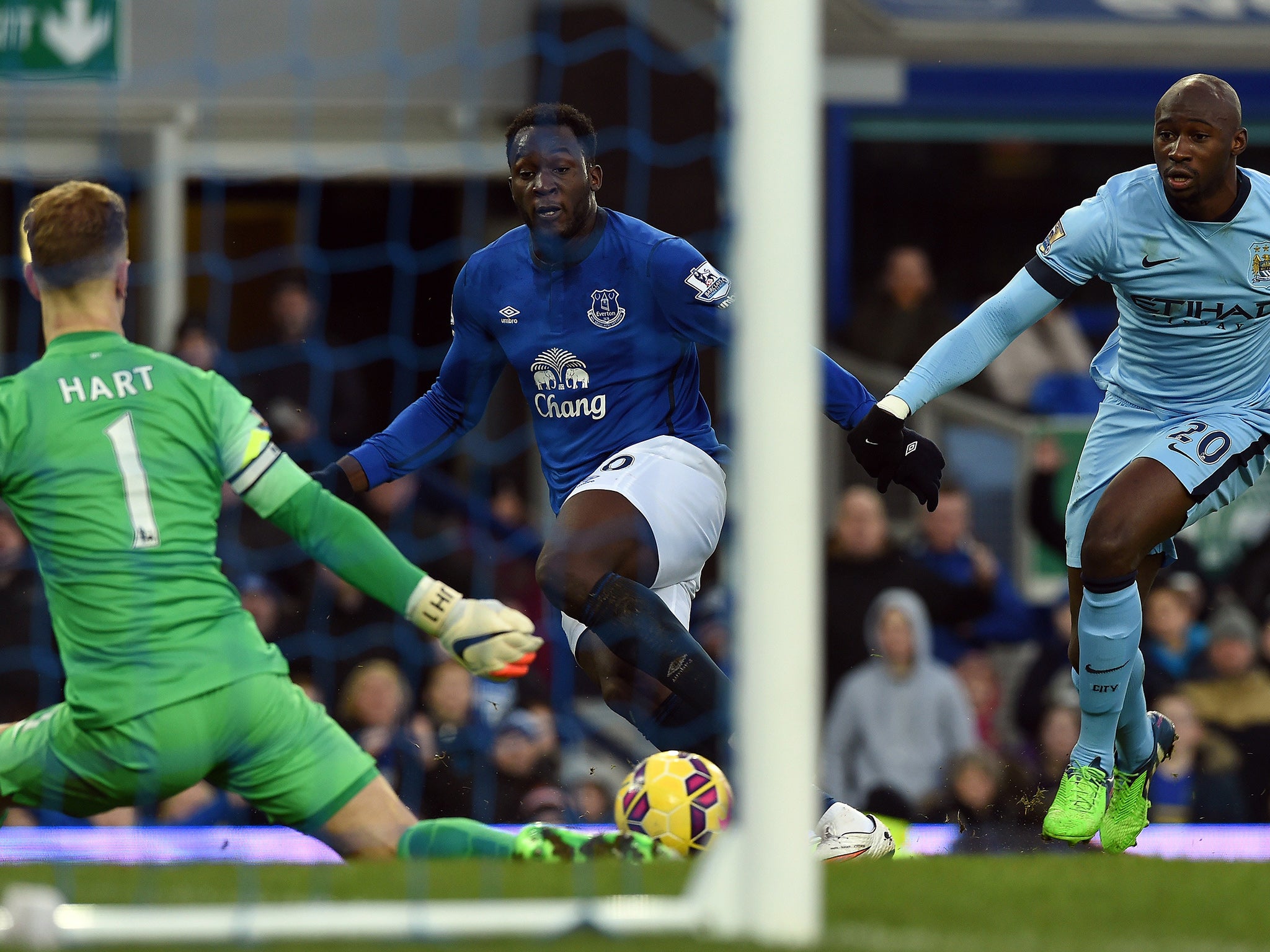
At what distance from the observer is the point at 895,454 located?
5.07 m

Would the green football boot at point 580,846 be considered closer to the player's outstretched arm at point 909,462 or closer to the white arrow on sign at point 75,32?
the player's outstretched arm at point 909,462

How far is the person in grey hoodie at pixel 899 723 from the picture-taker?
8.48 metres

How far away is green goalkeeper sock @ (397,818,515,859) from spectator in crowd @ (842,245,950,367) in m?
5.71

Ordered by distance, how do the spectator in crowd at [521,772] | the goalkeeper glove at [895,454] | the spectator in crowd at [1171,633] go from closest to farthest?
1. the goalkeeper glove at [895,454]
2. the spectator in crowd at [521,772]
3. the spectator in crowd at [1171,633]

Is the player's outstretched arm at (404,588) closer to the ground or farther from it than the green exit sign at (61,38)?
closer to the ground

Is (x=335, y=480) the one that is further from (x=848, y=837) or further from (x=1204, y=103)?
(x=1204, y=103)

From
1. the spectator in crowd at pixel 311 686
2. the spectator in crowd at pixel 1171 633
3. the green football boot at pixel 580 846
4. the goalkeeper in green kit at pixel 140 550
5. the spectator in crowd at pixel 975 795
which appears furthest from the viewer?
the spectator in crowd at pixel 1171 633

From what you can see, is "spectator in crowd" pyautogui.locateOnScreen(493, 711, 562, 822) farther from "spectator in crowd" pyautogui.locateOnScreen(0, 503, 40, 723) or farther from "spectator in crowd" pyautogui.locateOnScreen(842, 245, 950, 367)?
"spectator in crowd" pyautogui.locateOnScreen(842, 245, 950, 367)

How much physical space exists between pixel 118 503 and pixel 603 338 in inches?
68.8

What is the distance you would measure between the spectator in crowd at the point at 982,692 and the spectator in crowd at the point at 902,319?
69.9 inches

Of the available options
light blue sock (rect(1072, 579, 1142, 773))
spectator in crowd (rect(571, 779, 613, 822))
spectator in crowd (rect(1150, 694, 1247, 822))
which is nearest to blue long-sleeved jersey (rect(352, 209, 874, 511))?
light blue sock (rect(1072, 579, 1142, 773))

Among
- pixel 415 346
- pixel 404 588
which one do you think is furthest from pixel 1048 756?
pixel 404 588

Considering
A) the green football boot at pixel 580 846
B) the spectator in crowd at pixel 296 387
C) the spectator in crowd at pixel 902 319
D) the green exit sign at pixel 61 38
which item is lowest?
the green football boot at pixel 580 846

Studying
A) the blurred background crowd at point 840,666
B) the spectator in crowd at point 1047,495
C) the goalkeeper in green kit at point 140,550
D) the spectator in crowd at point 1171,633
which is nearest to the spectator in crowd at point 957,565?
the blurred background crowd at point 840,666
